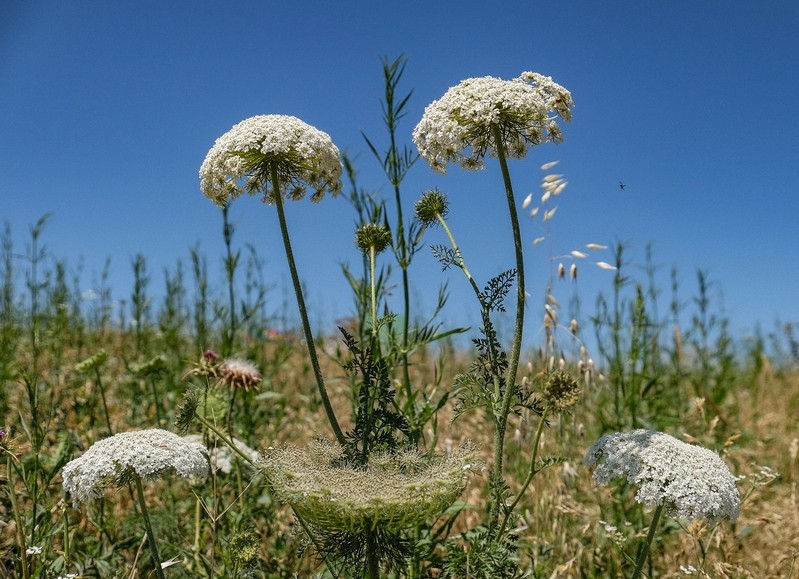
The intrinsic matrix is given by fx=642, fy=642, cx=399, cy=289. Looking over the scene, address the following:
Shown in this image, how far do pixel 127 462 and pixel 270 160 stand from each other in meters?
1.41

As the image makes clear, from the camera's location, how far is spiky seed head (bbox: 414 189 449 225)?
3129mm

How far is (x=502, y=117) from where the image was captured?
2.65 m

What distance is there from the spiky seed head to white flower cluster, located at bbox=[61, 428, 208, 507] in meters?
1.53

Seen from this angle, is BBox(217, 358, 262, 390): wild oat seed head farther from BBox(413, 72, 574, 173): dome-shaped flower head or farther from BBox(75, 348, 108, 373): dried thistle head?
BBox(413, 72, 574, 173): dome-shaped flower head

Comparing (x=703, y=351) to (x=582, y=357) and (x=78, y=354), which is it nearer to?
(x=582, y=357)

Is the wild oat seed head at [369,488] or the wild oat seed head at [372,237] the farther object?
the wild oat seed head at [372,237]

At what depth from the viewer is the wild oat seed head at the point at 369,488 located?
215cm

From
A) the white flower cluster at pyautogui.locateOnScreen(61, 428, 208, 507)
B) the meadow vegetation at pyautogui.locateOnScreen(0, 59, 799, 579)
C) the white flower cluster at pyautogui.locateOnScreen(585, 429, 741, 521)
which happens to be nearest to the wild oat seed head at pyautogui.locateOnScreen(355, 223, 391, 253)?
the meadow vegetation at pyautogui.locateOnScreen(0, 59, 799, 579)

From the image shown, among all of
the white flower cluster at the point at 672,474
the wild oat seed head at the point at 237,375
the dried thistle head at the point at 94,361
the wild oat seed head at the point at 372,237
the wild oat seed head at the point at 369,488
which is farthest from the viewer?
the dried thistle head at the point at 94,361

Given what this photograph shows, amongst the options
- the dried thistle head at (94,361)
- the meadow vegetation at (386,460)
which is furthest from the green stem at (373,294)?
the dried thistle head at (94,361)

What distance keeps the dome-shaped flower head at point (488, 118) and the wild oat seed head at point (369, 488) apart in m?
1.27

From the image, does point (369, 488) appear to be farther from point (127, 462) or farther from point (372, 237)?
point (372, 237)

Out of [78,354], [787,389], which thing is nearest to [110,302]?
[78,354]

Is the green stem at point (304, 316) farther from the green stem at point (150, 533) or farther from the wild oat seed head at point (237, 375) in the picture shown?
the wild oat seed head at point (237, 375)
